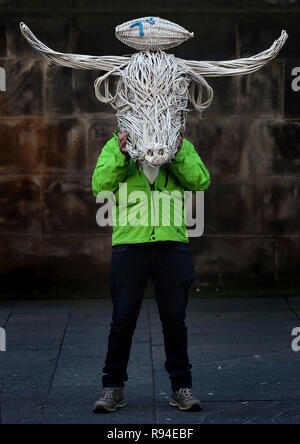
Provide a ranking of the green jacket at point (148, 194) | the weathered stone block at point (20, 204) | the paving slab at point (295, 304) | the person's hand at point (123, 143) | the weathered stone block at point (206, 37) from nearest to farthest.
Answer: the person's hand at point (123, 143)
the green jacket at point (148, 194)
the paving slab at point (295, 304)
the weathered stone block at point (206, 37)
the weathered stone block at point (20, 204)

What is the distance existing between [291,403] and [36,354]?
222 cm

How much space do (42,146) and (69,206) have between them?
2.16ft

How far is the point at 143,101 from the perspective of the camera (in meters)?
5.09

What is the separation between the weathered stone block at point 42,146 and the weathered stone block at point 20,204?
0.36 feet

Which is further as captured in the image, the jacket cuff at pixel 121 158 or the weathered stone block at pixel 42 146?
the weathered stone block at pixel 42 146

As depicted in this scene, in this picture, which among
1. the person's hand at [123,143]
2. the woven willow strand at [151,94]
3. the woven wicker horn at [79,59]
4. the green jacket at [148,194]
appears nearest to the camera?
the woven willow strand at [151,94]

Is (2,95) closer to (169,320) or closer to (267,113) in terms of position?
(267,113)

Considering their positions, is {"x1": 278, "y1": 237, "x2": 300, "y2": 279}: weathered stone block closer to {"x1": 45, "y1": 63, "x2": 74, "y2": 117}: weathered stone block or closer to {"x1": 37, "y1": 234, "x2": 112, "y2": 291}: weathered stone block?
{"x1": 37, "y1": 234, "x2": 112, "y2": 291}: weathered stone block

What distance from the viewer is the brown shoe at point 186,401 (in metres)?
5.37

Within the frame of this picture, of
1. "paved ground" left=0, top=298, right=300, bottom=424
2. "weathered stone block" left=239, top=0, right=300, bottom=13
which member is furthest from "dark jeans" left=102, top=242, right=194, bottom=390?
"weathered stone block" left=239, top=0, right=300, bottom=13

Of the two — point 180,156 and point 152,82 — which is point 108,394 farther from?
point 152,82

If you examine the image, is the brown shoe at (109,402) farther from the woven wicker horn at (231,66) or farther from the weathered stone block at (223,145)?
the weathered stone block at (223,145)

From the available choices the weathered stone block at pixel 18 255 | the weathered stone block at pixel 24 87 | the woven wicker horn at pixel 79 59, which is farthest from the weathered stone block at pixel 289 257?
the woven wicker horn at pixel 79 59

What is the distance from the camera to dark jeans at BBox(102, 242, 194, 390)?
209 inches
